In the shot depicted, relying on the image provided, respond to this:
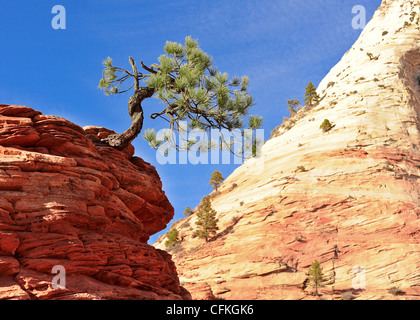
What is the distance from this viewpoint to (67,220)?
49.6ft

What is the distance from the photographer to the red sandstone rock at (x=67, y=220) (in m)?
13.8

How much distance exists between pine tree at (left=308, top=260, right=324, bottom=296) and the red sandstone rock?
18076 millimetres

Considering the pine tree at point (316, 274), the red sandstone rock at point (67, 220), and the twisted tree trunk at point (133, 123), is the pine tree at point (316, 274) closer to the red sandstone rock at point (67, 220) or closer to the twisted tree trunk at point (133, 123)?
the red sandstone rock at point (67, 220)

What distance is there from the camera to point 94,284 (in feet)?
47.2

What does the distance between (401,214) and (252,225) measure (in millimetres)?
12550

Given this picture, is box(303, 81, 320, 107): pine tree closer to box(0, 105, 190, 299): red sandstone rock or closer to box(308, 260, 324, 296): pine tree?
box(308, 260, 324, 296): pine tree

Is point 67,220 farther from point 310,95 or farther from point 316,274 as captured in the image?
point 310,95

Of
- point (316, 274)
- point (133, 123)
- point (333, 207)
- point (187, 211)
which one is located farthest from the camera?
point (187, 211)

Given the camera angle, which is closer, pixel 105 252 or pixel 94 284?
pixel 94 284

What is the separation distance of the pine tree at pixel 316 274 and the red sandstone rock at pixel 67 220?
18.1 metres

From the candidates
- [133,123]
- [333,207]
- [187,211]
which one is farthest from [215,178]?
[133,123]

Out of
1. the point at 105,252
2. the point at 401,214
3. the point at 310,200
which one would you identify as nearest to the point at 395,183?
the point at 401,214

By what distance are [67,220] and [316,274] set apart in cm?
2443

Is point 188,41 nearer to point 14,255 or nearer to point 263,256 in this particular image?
point 14,255
